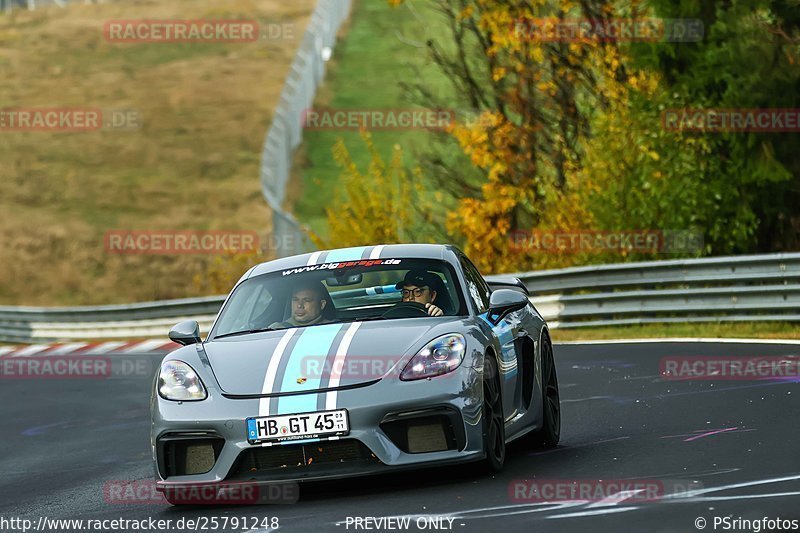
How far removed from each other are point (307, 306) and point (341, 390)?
4.61 feet

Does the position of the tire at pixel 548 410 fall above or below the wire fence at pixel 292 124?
above

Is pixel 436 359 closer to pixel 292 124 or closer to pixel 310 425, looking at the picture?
pixel 310 425

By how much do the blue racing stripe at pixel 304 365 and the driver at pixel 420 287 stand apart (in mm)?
679

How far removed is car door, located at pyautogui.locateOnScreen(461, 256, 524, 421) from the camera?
937 cm

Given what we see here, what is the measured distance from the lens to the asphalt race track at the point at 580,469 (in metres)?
7.38

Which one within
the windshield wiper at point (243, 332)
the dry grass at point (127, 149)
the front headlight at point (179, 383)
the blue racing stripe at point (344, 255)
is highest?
the blue racing stripe at point (344, 255)

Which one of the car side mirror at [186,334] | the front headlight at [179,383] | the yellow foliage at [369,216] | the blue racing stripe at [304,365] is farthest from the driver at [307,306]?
the yellow foliage at [369,216]

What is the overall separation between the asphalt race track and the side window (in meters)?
0.99

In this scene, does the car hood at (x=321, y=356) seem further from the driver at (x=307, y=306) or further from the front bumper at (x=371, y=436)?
the driver at (x=307, y=306)

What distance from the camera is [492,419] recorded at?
343 inches

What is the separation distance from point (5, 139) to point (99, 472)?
6224cm

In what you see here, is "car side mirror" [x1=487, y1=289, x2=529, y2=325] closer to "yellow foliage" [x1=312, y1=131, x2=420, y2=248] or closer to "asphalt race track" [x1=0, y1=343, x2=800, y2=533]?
"asphalt race track" [x1=0, y1=343, x2=800, y2=533]

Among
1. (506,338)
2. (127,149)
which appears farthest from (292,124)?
(506,338)

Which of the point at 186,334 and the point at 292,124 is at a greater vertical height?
the point at 186,334
